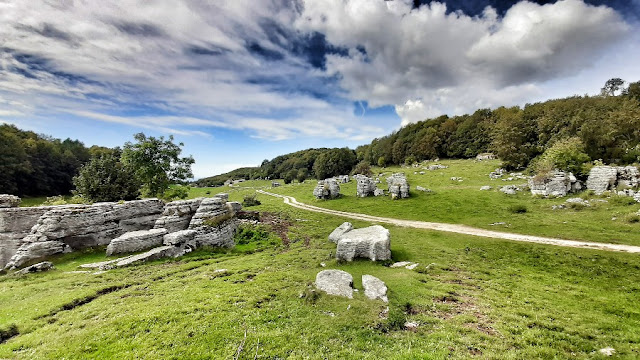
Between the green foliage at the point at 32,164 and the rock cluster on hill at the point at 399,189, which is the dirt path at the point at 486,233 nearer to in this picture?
the rock cluster on hill at the point at 399,189

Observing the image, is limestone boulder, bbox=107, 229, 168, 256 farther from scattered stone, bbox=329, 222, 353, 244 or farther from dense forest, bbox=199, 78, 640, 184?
dense forest, bbox=199, 78, 640, 184

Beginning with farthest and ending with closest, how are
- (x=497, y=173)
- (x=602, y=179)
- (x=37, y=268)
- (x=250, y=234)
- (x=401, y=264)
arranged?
(x=497, y=173)
(x=602, y=179)
(x=250, y=234)
(x=401, y=264)
(x=37, y=268)

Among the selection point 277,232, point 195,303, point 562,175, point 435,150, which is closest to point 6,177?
point 277,232

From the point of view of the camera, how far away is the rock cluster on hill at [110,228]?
943 inches

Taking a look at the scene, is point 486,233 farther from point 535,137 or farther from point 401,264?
point 535,137

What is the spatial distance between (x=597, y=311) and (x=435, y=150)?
99.4 metres

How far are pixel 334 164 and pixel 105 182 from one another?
83030mm

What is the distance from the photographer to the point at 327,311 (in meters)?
13.7

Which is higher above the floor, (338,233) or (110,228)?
(110,228)

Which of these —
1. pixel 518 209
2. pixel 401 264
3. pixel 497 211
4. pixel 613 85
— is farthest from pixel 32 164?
pixel 613 85

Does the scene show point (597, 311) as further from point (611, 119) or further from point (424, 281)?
point (611, 119)

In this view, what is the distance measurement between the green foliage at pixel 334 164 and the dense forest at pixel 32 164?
75799 millimetres

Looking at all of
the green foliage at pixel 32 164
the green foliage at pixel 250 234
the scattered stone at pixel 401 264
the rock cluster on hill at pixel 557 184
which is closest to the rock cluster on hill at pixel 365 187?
the green foliage at pixel 250 234

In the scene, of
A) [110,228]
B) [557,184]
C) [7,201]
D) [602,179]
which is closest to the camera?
[110,228]
